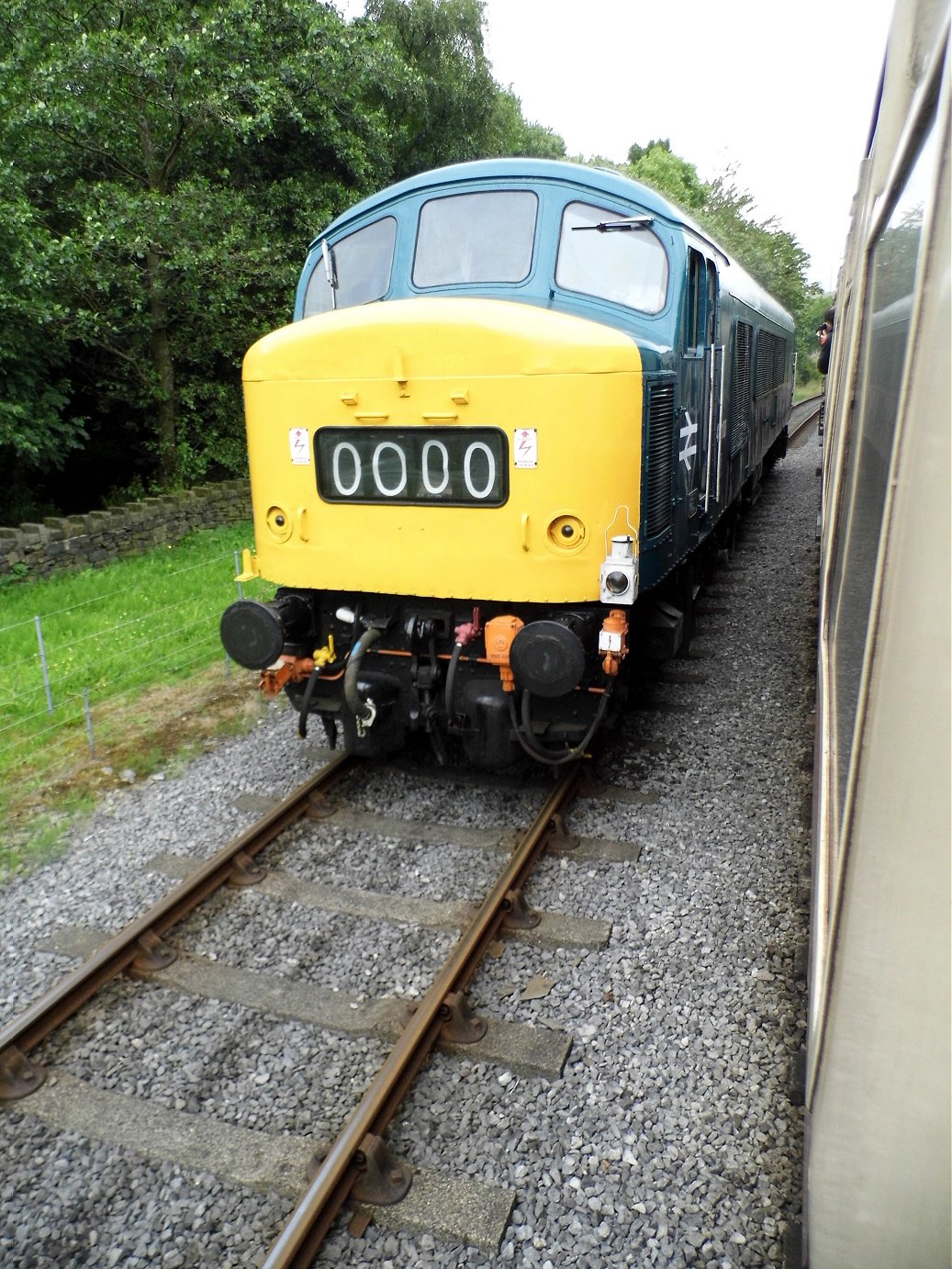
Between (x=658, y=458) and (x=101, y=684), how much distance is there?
5.17 metres

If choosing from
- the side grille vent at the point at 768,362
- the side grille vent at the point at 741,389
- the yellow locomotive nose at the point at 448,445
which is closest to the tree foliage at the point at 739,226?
the side grille vent at the point at 768,362

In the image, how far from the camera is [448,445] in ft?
15.5

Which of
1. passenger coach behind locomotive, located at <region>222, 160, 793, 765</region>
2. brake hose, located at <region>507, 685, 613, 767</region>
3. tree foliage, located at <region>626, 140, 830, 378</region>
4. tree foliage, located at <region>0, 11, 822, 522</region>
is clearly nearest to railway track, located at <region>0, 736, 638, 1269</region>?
brake hose, located at <region>507, 685, 613, 767</region>

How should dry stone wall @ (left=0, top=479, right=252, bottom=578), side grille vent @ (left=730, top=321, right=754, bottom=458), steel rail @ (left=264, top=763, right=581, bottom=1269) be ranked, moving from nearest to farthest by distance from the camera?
steel rail @ (left=264, top=763, right=581, bottom=1269) < side grille vent @ (left=730, top=321, right=754, bottom=458) < dry stone wall @ (left=0, top=479, right=252, bottom=578)

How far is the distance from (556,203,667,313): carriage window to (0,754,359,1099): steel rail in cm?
333

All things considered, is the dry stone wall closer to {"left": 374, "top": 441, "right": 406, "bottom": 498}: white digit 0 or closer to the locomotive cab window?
{"left": 374, "top": 441, "right": 406, "bottom": 498}: white digit 0

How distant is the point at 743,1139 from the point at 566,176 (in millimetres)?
4788

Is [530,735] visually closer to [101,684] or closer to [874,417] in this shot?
[874,417]

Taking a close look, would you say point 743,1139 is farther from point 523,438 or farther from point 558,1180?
point 523,438

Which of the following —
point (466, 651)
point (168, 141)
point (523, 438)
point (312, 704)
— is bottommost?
point (312, 704)

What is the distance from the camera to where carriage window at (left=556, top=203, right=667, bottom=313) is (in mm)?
5234

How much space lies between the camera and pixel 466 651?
5.05 m

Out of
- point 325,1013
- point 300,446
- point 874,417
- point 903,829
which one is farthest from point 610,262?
point 903,829

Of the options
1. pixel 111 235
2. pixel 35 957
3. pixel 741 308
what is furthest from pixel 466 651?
pixel 111 235
